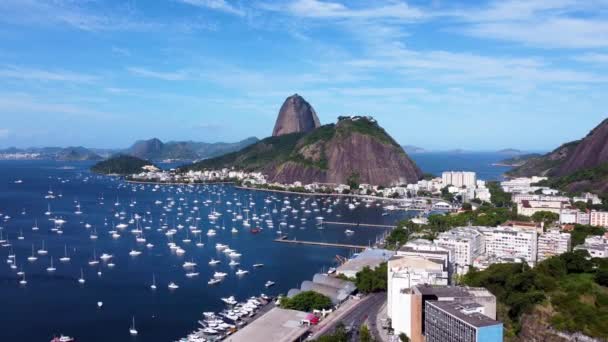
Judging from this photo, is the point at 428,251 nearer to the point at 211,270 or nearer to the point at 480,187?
the point at 211,270

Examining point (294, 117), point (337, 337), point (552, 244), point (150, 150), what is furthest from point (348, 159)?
point (150, 150)

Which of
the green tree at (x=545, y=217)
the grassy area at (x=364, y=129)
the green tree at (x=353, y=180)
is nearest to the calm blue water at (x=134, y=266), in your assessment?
the green tree at (x=545, y=217)

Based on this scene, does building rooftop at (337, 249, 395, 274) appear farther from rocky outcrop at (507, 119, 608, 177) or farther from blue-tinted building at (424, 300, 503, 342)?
rocky outcrop at (507, 119, 608, 177)

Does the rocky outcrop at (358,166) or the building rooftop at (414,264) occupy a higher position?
the rocky outcrop at (358,166)

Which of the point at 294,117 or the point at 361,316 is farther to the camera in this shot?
the point at 294,117

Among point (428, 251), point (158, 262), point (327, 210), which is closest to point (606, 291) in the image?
point (428, 251)

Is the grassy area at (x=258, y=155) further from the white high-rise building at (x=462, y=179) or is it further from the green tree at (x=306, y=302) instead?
the green tree at (x=306, y=302)

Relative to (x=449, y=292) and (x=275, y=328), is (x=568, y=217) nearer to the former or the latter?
(x=449, y=292)
